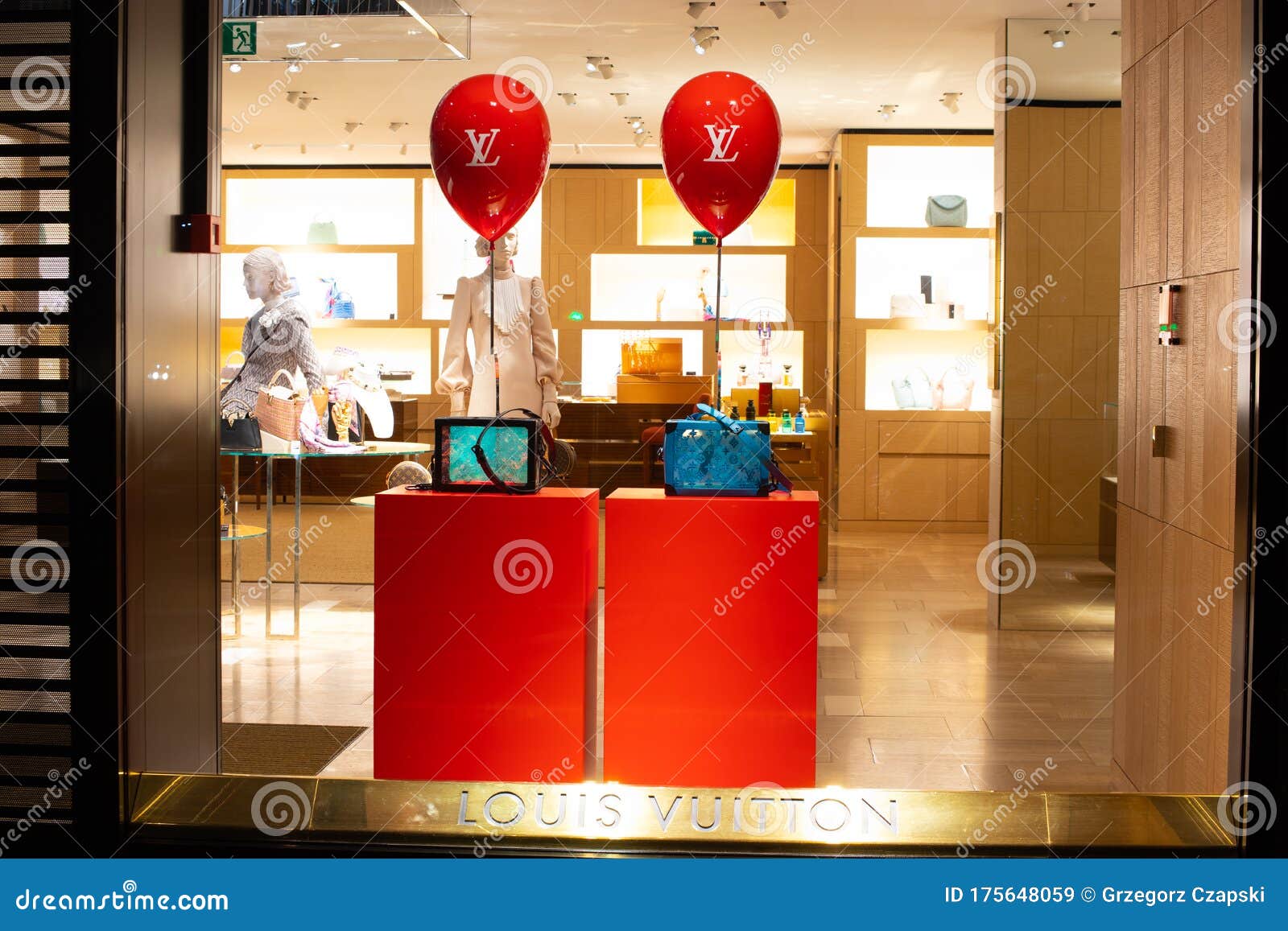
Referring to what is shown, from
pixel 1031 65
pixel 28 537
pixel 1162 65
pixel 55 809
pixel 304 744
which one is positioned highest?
pixel 1031 65

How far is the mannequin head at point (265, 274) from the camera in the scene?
5223 millimetres

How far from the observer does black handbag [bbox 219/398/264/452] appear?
4.86 metres

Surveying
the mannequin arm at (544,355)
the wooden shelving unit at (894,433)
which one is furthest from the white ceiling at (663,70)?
the mannequin arm at (544,355)

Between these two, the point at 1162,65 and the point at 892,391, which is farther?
the point at 892,391

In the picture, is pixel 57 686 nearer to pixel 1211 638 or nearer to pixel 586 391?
pixel 1211 638

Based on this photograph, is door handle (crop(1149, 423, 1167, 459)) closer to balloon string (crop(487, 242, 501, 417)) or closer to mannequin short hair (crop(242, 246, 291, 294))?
balloon string (crop(487, 242, 501, 417))

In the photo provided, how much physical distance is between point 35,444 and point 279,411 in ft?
9.63

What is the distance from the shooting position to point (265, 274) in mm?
5242

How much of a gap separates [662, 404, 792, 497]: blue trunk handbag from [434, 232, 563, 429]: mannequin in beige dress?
6.79 ft

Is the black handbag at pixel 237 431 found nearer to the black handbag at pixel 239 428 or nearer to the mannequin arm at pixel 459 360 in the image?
the black handbag at pixel 239 428

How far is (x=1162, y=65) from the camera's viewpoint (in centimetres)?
288

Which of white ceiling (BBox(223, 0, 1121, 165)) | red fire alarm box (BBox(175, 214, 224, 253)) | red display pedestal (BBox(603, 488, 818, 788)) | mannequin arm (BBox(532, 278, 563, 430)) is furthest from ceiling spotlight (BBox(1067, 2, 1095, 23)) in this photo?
red fire alarm box (BBox(175, 214, 224, 253))

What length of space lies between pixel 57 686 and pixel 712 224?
5.69 ft

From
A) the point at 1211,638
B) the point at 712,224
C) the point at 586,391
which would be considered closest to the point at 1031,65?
the point at 712,224
